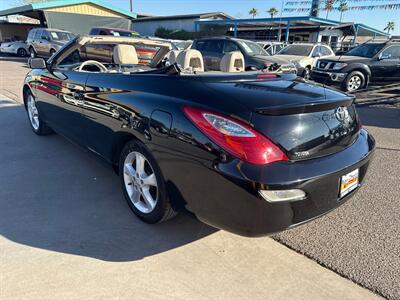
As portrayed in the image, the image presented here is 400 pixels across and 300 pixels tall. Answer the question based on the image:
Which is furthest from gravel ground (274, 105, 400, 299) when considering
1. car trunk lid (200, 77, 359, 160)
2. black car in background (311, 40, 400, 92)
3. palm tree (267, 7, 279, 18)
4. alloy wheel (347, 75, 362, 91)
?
palm tree (267, 7, 279, 18)

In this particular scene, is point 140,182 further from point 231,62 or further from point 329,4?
point 329,4

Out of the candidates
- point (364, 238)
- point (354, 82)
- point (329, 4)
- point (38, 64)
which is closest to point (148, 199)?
point (364, 238)

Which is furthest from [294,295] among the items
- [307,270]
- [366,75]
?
[366,75]

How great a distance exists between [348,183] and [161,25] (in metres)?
38.4

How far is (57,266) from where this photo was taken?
2.33 metres

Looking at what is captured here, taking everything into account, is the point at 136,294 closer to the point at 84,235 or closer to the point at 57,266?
the point at 57,266

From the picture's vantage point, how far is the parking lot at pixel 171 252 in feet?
7.03

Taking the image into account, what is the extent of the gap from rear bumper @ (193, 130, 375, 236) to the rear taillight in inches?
2.1

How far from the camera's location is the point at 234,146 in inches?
77.6

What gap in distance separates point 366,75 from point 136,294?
10509 millimetres

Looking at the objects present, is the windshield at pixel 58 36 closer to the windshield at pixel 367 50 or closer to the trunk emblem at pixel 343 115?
the windshield at pixel 367 50

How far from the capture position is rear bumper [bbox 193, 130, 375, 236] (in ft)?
6.33

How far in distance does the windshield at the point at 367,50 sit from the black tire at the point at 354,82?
0.94 meters

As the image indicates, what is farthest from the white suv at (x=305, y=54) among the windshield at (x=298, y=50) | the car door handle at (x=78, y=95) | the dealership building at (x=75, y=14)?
the dealership building at (x=75, y=14)
